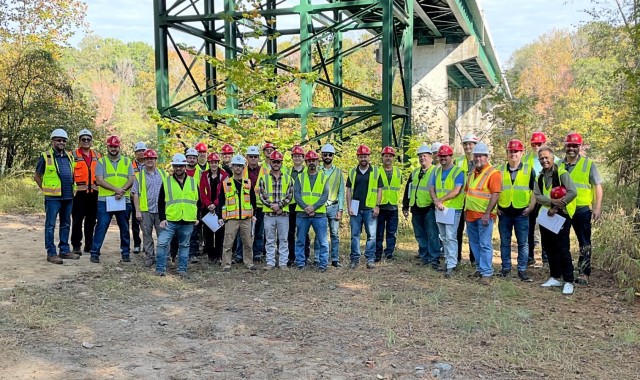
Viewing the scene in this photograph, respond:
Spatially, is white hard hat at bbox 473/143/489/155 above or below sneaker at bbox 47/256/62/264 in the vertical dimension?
above

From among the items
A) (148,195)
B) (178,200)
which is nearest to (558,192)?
(178,200)

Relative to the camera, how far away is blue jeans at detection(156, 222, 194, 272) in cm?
765

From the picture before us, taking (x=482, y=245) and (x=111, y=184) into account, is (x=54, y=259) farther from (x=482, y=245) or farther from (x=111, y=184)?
(x=482, y=245)

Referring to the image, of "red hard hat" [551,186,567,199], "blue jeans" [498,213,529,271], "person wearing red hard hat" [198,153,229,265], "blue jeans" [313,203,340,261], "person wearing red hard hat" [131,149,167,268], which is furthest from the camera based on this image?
"blue jeans" [313,203,340,261]

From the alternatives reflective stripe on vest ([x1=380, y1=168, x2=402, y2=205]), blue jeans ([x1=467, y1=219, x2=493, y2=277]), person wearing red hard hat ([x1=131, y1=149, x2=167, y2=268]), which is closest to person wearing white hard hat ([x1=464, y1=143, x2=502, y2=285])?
blue jeans ([x1=467, y1=219, x2=493, y2=277])

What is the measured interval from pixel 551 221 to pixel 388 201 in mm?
2371

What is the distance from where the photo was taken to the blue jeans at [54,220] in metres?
7.96

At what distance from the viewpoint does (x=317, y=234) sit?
818cm

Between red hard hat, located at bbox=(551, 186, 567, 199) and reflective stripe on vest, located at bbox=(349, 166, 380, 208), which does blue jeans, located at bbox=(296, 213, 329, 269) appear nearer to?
reflective stripe on vest, located at bbox=(349, 166, 380, 208)

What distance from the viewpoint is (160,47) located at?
12883mm

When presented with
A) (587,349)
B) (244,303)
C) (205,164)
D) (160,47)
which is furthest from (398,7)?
(587,349)

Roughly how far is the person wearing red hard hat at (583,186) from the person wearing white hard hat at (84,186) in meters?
6.49

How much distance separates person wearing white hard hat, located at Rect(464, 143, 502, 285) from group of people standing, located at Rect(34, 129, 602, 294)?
0.01 m

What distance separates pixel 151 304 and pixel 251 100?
15.8 feet
